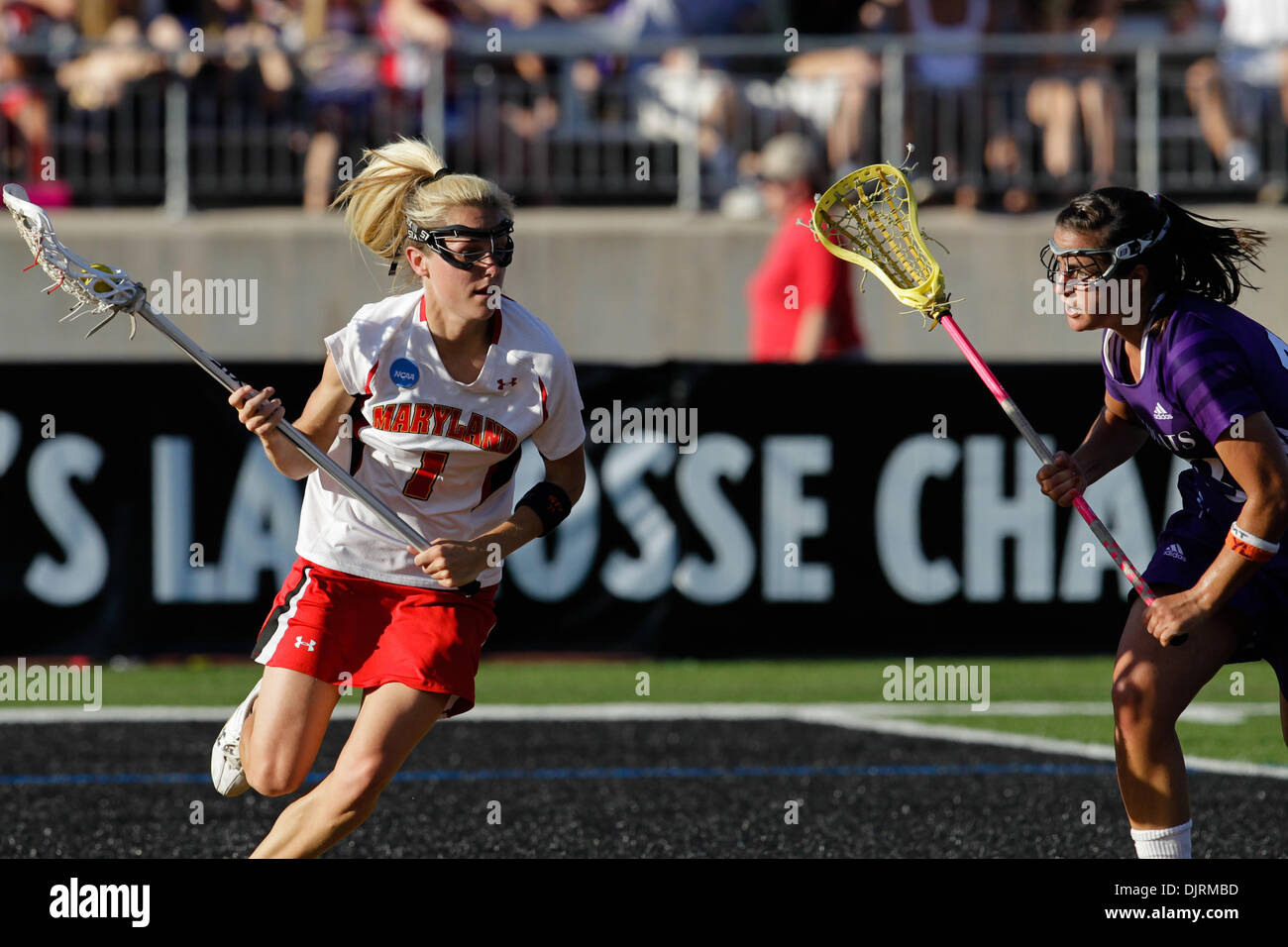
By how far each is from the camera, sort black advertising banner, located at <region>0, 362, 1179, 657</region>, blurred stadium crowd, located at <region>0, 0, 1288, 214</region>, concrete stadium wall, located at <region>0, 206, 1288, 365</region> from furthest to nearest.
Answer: concrete stadium wall, located at <region>0, 206, 1288, 365</region> < blurred stadium crowd, located at <region>0, 0, 1288, 214</region> < black advertising banner, located at <region>0, 362, 1179, 657</region>

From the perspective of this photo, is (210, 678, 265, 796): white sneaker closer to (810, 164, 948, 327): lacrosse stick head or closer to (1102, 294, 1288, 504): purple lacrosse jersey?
(810, 164, 948, 327): lacrosse stick head

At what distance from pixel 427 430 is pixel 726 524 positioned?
17.0ft

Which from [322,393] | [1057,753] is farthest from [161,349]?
[322,393]

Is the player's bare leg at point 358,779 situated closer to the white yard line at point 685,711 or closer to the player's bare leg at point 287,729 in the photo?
the player's bare leg at point 287,729

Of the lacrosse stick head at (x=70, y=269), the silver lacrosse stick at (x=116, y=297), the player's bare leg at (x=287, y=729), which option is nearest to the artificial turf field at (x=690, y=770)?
the player's bare leg at (x=287, y=729)

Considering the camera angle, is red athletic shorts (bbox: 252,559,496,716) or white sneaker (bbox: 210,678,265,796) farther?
white sneaker (bbox: 210,678,265,796)

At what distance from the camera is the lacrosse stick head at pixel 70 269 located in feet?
16.0

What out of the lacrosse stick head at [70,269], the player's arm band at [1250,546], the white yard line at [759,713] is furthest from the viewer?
the white yard line at [759,713]

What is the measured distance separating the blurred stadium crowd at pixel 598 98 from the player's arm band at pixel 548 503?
27.9 ft

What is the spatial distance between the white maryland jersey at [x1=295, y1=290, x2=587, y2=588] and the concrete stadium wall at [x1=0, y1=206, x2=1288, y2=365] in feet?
27.8

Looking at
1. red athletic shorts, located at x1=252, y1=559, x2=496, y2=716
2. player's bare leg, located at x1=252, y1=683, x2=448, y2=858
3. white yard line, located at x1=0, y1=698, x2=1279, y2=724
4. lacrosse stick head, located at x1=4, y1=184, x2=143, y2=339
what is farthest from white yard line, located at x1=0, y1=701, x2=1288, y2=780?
lacrosse stick head, located at x1=4, y1=184, x2=143, y2=339

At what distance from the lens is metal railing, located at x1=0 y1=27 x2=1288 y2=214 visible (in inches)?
529
